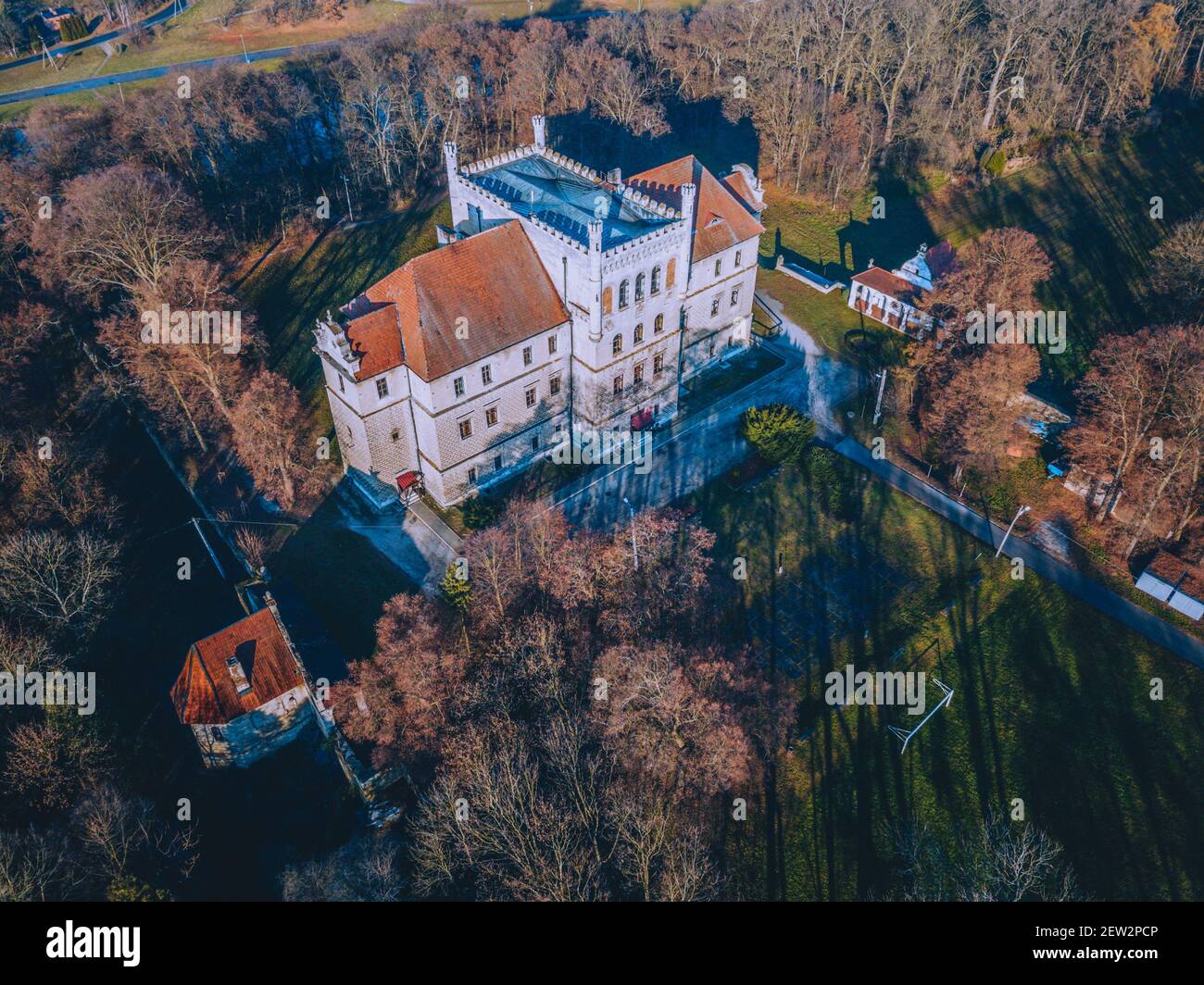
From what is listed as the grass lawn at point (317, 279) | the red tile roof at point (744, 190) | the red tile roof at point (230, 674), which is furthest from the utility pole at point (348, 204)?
the red tile roof at point (230, 674)

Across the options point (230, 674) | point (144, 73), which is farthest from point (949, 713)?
point (144, 73)

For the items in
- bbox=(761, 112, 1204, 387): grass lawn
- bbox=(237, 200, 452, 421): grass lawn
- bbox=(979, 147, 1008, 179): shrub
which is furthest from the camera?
bbox=(979, 147, 1008, 179): shrub

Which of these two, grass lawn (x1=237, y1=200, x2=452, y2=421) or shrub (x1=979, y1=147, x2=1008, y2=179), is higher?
shrub (x1=979, y1=147, x2=1008, y2=179)

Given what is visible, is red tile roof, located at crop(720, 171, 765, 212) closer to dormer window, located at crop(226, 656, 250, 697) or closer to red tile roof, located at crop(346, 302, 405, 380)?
red tile roof, located at crop(346, 302, 405, 380)

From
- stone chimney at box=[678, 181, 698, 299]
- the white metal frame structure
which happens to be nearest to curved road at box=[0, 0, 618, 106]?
stone chimney at box=[678, 181, 698, 299]
